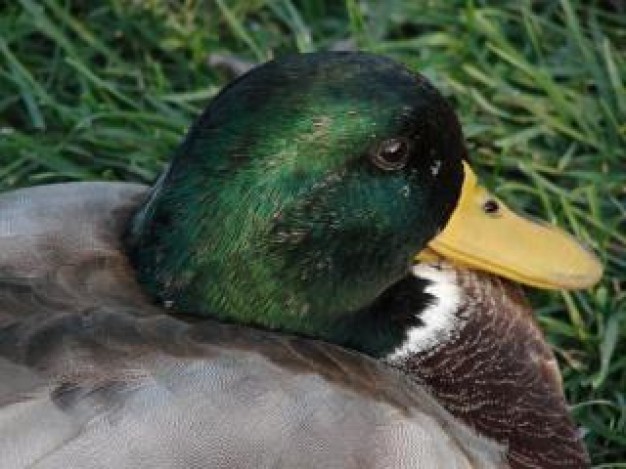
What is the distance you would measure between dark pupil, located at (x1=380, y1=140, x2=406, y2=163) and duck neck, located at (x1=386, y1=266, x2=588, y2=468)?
0.32 meters

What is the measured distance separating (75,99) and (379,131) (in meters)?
1.36

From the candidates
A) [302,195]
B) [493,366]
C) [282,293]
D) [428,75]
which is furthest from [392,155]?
[428,75]

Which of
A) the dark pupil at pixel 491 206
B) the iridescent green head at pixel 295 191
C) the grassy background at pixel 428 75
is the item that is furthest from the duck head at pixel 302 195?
the grassy background at pixel 428 75

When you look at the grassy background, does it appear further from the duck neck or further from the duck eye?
the duck eye

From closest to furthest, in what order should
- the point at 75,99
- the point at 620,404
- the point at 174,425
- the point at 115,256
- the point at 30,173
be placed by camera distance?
the point at 174,425
the point at 115,256
the point at 620,404
the point at 30,173
the point at 75,99

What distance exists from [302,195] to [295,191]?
0.01 m

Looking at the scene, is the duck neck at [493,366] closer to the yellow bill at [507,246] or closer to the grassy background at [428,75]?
the yellow bill at [507,246]

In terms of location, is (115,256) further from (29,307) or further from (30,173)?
(30,173)

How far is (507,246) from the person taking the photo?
268cm

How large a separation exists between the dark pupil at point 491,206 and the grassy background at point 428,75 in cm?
56

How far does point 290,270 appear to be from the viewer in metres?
2.43

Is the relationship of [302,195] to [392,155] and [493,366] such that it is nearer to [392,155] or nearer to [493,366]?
[392,155]

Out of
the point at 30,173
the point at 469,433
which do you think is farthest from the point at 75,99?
the point at 469,433

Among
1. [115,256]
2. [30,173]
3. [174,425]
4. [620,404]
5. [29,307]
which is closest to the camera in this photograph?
[174,425]
